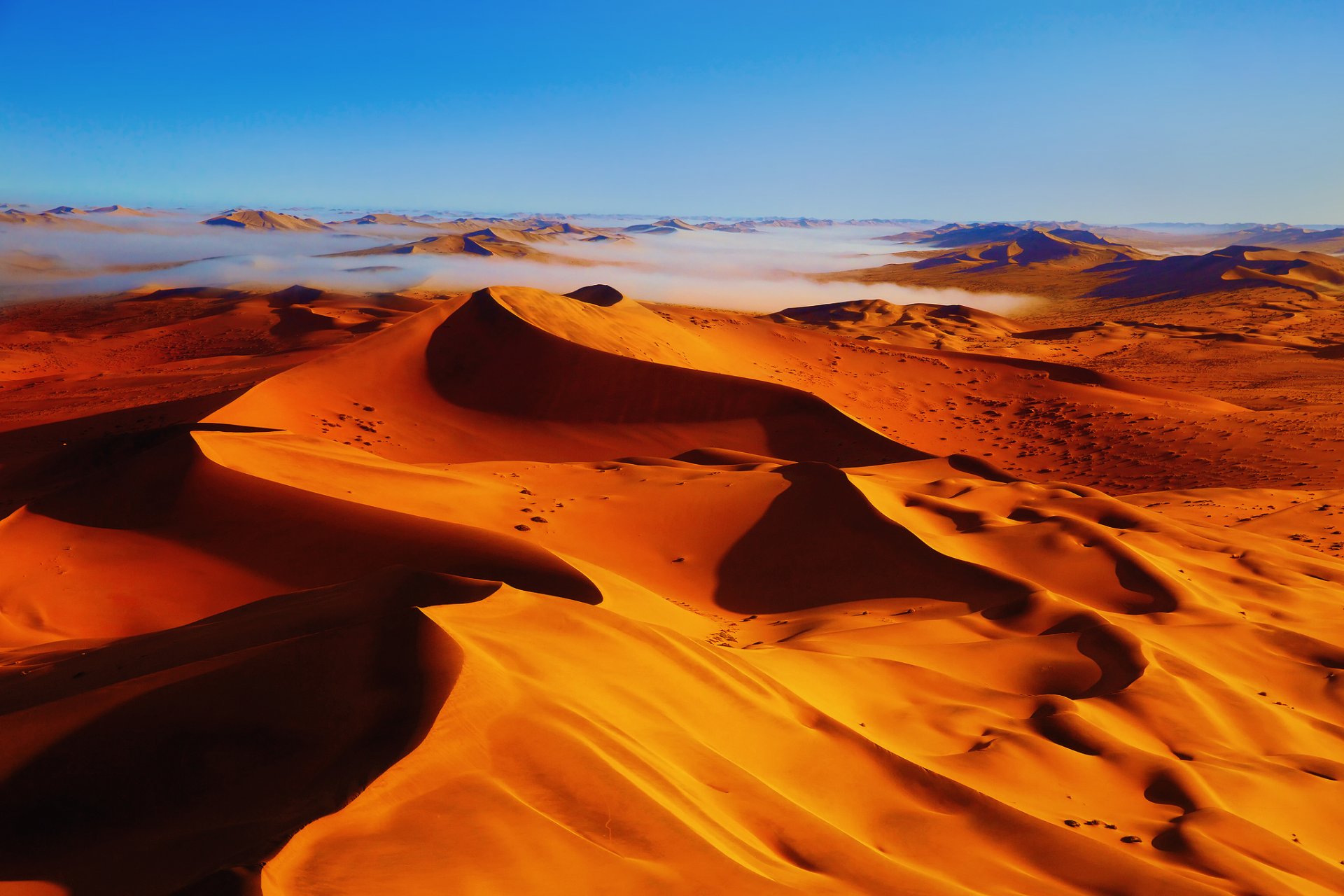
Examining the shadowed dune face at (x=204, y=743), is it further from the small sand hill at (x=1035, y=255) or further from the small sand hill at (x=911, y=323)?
the small sand hill at (x=1035, y=255)

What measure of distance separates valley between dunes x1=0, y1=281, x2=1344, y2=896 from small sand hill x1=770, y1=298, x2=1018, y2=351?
22.3 metres

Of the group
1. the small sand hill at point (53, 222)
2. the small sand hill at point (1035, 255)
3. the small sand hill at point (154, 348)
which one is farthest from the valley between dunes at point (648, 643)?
the small sand hill at point (53, 222)

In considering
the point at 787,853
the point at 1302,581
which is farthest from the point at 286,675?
the point at 1302,581

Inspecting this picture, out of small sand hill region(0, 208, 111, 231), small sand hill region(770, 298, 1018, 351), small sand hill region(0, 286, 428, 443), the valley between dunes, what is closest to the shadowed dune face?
the valley between dunes

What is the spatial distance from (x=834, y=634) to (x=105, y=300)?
61577mm

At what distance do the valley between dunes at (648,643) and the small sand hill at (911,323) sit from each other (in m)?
22.3

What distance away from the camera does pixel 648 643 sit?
6.29 m

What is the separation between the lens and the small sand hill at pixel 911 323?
4284 centimetres

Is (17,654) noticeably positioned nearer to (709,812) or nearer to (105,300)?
(709,812)

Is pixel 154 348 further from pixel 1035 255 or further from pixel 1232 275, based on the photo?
pixel 1035 255

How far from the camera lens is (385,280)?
7056 centimetres

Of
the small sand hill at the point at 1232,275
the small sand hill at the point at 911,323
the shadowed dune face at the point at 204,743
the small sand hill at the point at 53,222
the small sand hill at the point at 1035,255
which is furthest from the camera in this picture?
the small sand hill at the point at 53,222

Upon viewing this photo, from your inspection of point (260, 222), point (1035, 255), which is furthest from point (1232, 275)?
point (260, 222)

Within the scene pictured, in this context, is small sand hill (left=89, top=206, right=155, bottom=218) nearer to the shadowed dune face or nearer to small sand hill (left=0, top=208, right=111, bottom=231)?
small sand hill (left=0, top=208, right=111, bottom=231)
